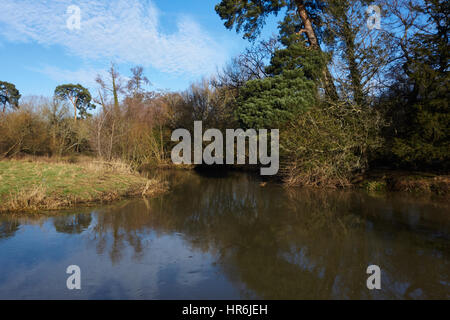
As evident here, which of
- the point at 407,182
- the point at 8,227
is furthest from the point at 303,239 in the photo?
the point at 407,182

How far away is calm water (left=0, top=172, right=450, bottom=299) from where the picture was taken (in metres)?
4.54

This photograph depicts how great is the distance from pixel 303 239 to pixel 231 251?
6.02 ft

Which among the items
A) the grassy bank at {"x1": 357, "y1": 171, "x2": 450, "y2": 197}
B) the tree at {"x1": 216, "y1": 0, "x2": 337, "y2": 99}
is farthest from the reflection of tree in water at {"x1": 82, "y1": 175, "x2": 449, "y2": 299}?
the tree at {"x1": 216, "y1": 0, "x2": 337, "y2": 99}

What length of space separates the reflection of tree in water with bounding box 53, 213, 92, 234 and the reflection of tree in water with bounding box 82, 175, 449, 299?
0.38 metres

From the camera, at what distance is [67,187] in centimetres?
1080

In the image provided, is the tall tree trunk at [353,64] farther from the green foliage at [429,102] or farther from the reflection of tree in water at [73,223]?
the reflection of tree in water at [73,223]

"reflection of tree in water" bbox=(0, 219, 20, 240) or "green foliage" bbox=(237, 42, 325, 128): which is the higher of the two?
"green foliage" bbox=(237, 42, 325, 128)

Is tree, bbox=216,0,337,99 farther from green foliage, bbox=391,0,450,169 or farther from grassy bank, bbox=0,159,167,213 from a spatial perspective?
grassy bank, bbox=0,159,167,213

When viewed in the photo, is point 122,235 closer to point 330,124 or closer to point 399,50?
point 330,124

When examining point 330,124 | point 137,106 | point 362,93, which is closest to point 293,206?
point 330,124

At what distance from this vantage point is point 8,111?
76.2 ft

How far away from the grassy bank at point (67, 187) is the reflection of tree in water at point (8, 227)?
109cm

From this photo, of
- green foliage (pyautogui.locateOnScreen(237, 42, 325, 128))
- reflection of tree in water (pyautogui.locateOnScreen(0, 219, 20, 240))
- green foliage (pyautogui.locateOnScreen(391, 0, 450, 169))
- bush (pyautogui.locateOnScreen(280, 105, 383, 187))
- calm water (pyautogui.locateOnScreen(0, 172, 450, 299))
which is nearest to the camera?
calm water (pyautogui.locateOnScreen(0, 172, 450, 299))

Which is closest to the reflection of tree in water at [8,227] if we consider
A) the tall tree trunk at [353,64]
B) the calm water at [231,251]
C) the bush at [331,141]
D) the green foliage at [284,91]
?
the calm water at [231,251]
